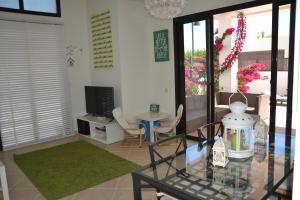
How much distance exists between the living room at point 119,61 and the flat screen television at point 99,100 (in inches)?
7.9

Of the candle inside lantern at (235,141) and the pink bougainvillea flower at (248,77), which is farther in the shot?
the pink bougainvillea flower at (248,77)

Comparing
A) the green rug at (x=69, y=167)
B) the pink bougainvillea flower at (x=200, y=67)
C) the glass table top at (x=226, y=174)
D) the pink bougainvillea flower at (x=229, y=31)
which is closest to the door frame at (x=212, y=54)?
the pink bougainvillea flower at (x=200, y=67)

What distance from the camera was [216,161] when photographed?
204 cm

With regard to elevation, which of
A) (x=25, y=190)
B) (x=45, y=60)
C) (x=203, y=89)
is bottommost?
(x=25, y=190)

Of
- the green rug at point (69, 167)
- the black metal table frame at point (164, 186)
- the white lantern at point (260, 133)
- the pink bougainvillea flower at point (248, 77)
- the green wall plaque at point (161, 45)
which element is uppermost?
the green wall plaque at point (161, 45)

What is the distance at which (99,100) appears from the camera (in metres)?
5.45

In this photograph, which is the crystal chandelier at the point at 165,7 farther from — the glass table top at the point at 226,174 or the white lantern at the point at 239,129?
the glass table top at the point at 226,174

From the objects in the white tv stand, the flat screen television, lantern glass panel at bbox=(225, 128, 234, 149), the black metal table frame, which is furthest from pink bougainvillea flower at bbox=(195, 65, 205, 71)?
the black metal table frame

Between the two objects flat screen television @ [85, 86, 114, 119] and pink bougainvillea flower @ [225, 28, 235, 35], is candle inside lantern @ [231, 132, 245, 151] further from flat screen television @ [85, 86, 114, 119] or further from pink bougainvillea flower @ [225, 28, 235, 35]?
pink bougainvillea flower @ [225, 28, 235, 35]

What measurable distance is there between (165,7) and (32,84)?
3.67 metres

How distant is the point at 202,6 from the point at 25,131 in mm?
4361

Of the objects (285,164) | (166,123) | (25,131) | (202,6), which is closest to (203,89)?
(166,123)

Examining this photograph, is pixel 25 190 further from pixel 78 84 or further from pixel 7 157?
pixel 78 84

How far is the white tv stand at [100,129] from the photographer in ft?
16.6
